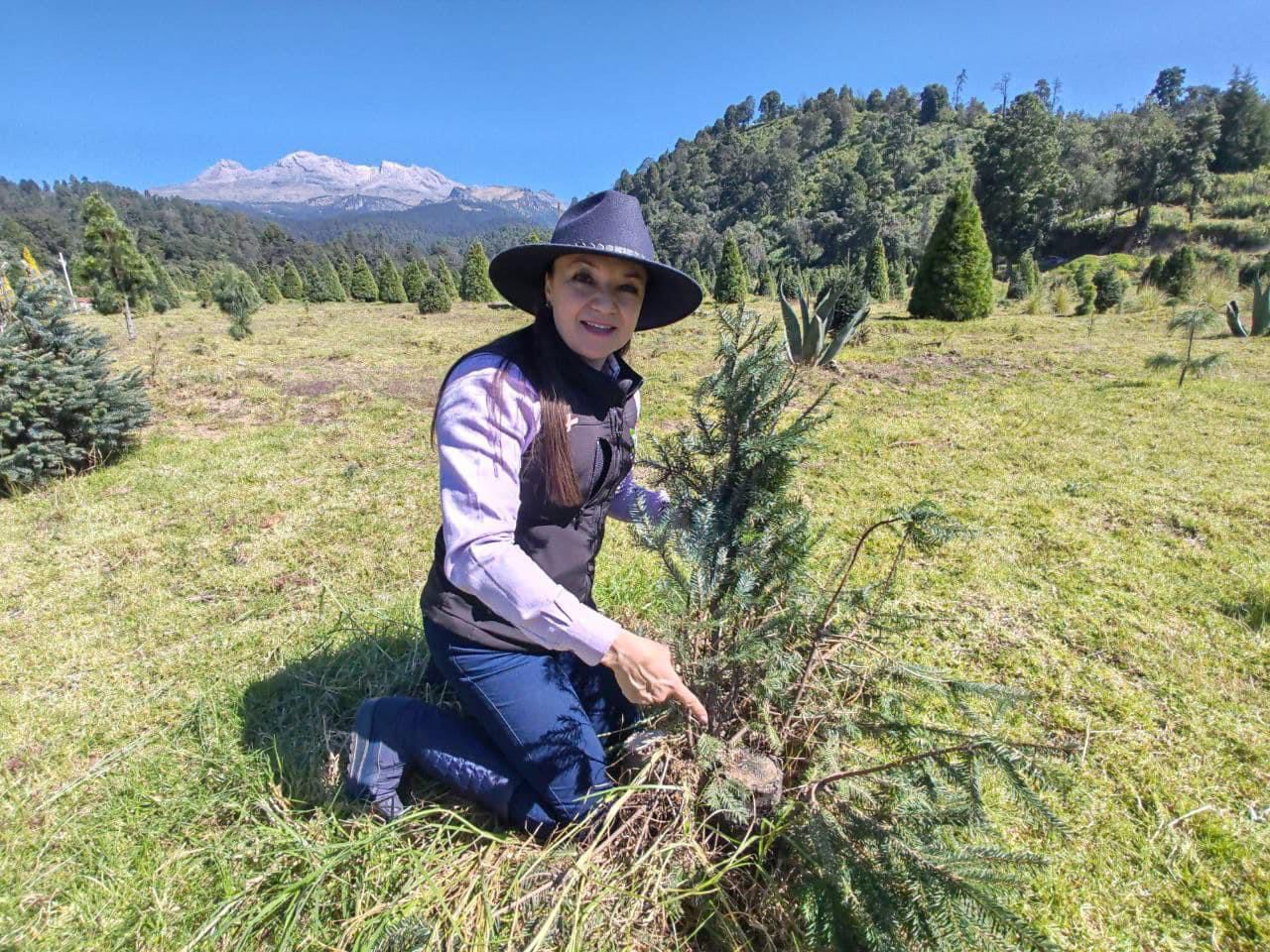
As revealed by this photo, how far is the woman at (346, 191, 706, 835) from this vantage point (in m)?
1.34

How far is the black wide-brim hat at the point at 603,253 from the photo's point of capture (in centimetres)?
145

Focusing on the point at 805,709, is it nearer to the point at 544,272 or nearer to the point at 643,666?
the point at 643,666

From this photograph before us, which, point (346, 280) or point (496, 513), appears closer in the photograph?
point (496, 513)

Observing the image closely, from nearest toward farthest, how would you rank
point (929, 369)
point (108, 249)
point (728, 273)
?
point (929, 369), point (108, 249), point (728, 273)

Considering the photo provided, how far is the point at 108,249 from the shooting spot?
14.8 m

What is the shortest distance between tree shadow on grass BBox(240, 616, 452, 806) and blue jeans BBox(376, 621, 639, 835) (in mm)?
313

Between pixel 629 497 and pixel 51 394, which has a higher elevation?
pixel 51 394

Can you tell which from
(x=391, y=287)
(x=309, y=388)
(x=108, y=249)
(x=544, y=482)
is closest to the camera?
(x=544, y=482)

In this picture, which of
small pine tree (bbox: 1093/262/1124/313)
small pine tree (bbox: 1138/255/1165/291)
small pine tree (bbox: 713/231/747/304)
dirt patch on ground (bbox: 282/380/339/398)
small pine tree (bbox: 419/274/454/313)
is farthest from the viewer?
small pine tree (bbox: 419/274/454/313)

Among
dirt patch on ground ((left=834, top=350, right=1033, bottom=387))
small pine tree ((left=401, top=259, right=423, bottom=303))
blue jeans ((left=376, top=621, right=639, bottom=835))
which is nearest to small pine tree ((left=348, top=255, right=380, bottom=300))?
small pine tree ((left=401, top=259, right=423, bottom=303))

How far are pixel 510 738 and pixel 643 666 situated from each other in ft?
1.82

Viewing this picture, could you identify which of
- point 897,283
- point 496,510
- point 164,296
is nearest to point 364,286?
point 164,296

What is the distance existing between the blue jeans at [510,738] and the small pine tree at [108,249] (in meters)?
19.3

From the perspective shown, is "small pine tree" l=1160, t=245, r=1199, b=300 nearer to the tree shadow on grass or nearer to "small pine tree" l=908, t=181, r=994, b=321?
"small pine tree" l=908, t=181, r=994, b=321
